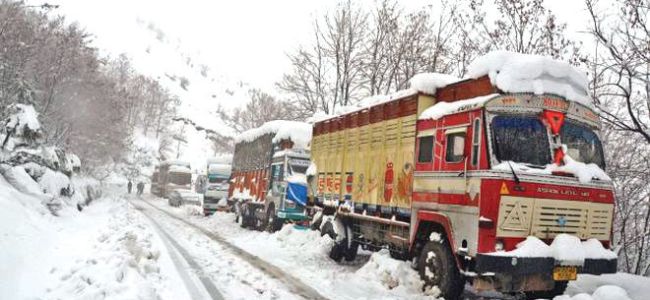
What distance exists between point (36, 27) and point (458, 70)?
56.5 feet

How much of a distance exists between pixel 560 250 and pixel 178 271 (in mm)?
6521

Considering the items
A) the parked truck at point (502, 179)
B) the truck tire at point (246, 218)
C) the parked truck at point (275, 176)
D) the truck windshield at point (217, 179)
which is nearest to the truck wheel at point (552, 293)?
the parked truck at point (502, 179)

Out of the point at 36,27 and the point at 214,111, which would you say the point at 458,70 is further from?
the point at 214,111

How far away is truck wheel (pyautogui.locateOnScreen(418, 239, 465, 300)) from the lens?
7855 mm

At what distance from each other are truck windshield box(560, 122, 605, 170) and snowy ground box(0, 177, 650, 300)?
6.35ft

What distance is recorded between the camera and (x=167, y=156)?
3250 inches

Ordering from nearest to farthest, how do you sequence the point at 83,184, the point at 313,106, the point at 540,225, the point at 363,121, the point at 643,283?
the point at 540,225, the point at 643,283, the point at 363,121, the point at 83,184, the point at 313,106

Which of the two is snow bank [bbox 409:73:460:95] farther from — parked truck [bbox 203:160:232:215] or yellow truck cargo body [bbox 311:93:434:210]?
parked truck [bbox 203:160:232:215]

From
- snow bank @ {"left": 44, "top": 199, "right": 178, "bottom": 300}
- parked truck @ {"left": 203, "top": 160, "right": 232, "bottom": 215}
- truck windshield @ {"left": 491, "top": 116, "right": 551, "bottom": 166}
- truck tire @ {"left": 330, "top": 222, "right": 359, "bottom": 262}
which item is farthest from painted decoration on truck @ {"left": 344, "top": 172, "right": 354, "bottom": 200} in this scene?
parked truck @ {"left": 203, "top": 160, "right": 232, "bottom": 215}

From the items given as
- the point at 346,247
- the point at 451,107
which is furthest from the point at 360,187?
the point at 451,107

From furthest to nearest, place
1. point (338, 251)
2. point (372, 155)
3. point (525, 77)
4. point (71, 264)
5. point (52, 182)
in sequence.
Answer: point (52, 182) → point (338, 251) → point (372, 155) → point (71, 264) → point (525, 77)

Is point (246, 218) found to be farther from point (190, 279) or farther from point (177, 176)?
point (177, 176)

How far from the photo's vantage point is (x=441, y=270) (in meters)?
8.14

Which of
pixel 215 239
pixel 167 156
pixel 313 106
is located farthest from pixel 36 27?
pixel 167 156
